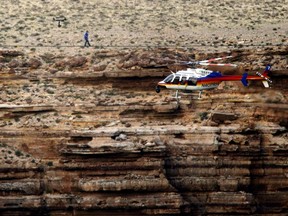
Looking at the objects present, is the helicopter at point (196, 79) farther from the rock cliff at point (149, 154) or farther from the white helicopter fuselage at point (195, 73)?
the rock cliff at point (149, 154)

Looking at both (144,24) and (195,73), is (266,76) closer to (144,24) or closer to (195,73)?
(195,73)

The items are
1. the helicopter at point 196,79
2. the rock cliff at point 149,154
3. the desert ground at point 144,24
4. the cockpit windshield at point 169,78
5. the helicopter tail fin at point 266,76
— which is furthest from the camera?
the desert ground at point 144,24

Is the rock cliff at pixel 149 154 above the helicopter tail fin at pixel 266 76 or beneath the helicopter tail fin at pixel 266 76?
beneath

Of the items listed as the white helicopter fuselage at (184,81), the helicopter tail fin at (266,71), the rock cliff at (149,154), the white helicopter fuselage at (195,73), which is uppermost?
the helicopter tail fin at (266,71)

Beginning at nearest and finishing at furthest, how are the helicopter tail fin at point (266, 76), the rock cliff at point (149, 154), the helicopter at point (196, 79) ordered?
1. the rock cliff at point (149, 154)
2. the helicopter tail fin at point (266, 76)
3. the helicopter at point (196, 79)

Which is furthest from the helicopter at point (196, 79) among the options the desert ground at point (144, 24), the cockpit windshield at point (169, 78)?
the desert ground at point (144, 24)

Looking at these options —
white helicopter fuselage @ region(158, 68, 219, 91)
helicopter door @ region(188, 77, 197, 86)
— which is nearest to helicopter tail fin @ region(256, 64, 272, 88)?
white helicopter fuselage @ region(158, 68, 219, 91)

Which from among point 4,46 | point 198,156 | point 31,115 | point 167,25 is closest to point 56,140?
point 31,115

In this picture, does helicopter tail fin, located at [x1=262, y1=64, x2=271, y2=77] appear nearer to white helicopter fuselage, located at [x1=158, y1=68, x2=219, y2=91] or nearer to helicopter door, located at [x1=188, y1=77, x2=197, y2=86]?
white helicopter fuselage, located at [x1=158, y1=68, x2=219, y2=91]
